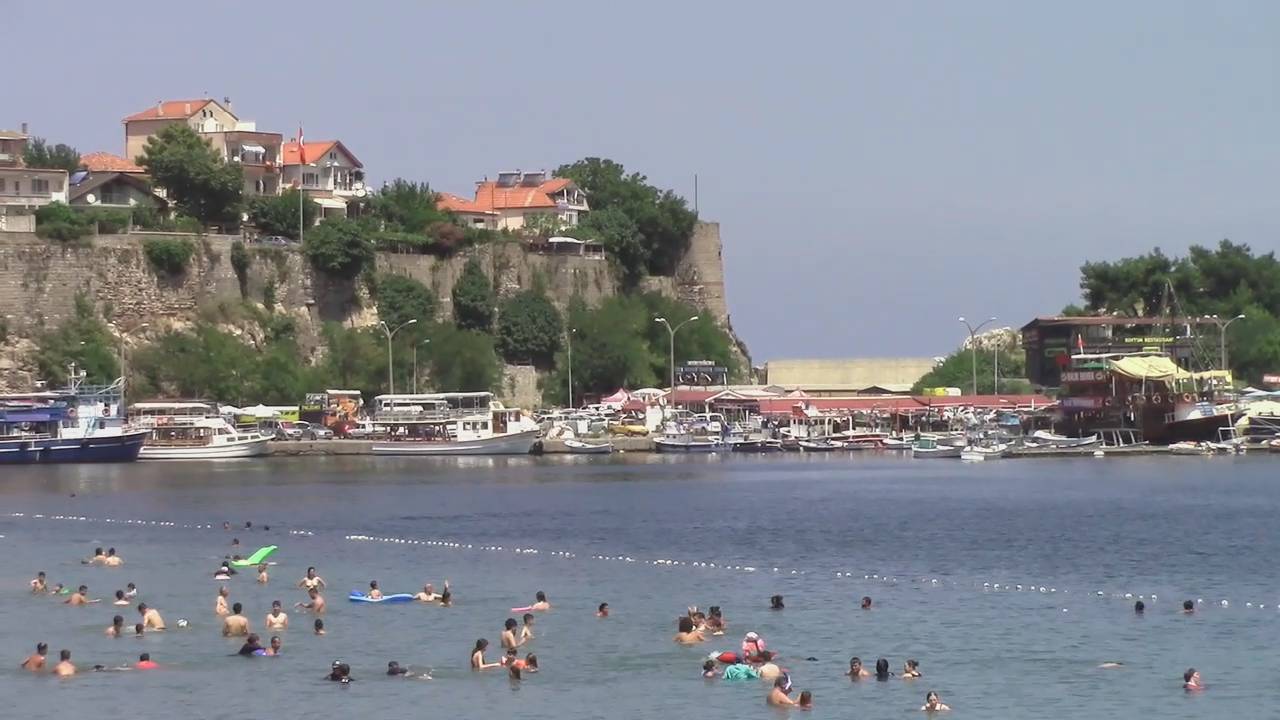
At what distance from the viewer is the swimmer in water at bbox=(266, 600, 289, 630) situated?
46.7 metres

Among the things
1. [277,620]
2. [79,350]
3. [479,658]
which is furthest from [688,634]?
[79,350]

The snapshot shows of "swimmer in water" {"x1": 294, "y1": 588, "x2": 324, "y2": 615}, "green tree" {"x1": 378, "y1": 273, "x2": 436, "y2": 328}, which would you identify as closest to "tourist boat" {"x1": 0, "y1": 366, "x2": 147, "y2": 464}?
"green tree" {"x1": 378, "y1": 273, "x2": 436, "y2": 328}

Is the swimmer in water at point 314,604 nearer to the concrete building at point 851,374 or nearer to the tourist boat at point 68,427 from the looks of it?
the tourist boat at point 68,427

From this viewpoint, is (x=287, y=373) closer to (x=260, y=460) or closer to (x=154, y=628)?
(x=260, y=460)

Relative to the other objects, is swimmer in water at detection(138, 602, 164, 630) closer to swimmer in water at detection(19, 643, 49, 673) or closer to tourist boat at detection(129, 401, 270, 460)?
swimmer in water at detection(19, 643, 49, 673)

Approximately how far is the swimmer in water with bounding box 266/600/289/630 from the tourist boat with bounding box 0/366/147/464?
59302 mm

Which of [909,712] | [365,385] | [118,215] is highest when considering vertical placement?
[118,215]

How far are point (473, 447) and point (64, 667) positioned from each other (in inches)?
3040

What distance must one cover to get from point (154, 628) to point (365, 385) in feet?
249

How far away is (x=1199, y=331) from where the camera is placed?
148000 millimetres

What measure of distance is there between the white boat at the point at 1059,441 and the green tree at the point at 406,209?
3673 centimetres

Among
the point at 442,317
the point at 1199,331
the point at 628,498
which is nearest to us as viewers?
the point at 628,498

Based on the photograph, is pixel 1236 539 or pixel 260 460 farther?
pixel 260 460

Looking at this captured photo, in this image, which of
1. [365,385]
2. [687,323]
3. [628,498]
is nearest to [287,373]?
[365,385]
